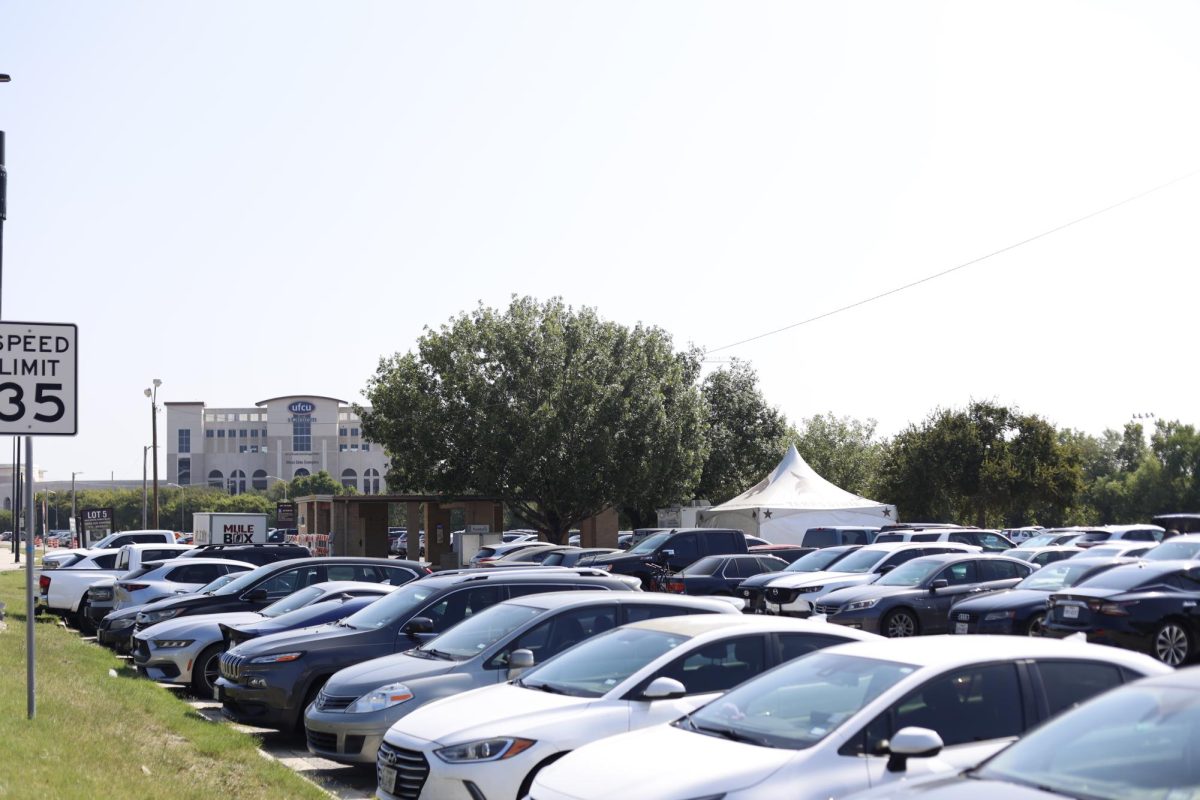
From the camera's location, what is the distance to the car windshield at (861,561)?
24.3m

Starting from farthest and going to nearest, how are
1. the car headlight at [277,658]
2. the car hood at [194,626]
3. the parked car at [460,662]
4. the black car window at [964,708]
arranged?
the car hood at [194,626] < the car headlight at [277,658] < the parked car at [460,662] < the black car window at [964,708]

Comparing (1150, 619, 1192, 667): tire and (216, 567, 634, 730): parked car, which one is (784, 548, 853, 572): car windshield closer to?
(1150, 619, 1192, 667): tire

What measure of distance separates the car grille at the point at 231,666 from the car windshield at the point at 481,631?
217 centimetres

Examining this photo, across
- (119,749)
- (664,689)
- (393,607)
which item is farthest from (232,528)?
(664,689)

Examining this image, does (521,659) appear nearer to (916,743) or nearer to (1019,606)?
(916,743)

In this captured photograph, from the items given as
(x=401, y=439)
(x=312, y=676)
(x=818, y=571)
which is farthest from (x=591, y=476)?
(x=312, y=676)

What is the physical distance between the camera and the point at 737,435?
66.1 meters

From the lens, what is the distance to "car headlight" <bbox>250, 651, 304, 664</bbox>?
12.3 meters

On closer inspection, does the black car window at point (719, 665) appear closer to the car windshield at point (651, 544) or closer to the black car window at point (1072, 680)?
the black car window at point (1072, 680)

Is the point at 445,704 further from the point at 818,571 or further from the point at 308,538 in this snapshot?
the point at 308,538

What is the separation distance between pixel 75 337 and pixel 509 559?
22413 mm

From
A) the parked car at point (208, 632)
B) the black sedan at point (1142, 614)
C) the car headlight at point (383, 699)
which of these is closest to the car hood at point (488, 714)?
the car headlight at point (383, 699)

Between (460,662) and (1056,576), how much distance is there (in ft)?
40.5

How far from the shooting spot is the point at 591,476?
47.0 meters
